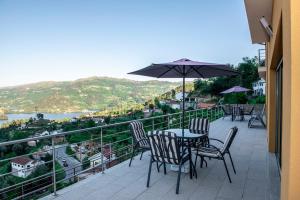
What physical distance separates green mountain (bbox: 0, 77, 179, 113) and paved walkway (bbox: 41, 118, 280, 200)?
396 inches

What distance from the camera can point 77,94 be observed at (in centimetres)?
2220

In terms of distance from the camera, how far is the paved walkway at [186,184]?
3.49 m

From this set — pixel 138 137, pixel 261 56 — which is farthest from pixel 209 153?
pixel 261 56

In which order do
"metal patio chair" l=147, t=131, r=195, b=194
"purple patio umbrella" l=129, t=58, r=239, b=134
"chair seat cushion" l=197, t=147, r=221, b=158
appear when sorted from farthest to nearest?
"purple patio umbrella" l=129, t=58, r=239, b=134 < "chair seat cushion" l=197, t=147, r=221, b=158 < "metal patio chair" l=147, t=131, r=195, b=194

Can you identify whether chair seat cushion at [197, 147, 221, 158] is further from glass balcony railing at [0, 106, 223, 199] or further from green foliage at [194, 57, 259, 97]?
green foliage at [194, 57, 259, 97]

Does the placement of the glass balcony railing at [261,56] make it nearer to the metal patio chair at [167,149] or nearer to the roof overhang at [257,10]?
the roof overhang at [257,10]

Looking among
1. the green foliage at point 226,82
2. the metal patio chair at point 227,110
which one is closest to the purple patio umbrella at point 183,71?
the metal patio chair at point 227,110

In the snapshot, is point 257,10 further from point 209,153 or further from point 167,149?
point 167,149

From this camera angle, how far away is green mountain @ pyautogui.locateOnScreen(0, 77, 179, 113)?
55.4 feet

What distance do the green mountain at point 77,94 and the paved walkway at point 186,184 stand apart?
10059 mm

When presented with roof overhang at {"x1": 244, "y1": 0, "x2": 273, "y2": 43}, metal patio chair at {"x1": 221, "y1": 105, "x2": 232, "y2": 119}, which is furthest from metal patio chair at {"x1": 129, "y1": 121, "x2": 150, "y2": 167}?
metal patio chair at {"x1": 221, "y1": 105, "x2": 232, "y2": 119}

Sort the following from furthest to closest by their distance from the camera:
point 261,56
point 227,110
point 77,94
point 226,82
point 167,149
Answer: point 226,82 < point 77,94 < point 227,110 < point 261,56 < point 167,149

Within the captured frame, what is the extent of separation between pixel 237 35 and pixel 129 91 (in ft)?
38.1

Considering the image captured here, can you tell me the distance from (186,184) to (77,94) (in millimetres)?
19697
